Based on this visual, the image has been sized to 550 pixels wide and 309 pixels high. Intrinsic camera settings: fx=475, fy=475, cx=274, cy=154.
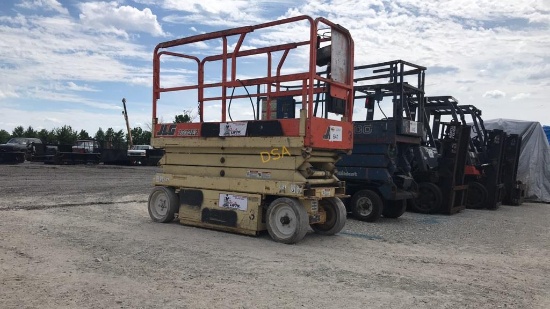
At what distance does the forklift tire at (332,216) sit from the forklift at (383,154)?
91.2 inches

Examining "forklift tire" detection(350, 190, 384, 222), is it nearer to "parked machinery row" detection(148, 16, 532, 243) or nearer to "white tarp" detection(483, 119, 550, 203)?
"parked machinery row" detection(148, 16, 532, 243)

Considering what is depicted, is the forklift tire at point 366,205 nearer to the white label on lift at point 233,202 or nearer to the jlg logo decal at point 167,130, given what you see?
the white label on lift at point 233,202

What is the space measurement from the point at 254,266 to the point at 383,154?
569cm

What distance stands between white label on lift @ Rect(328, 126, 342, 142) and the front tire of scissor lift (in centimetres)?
123

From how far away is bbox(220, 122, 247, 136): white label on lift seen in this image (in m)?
8.08

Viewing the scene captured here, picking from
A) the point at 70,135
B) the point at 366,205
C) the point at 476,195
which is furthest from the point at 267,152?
the point at 70,135

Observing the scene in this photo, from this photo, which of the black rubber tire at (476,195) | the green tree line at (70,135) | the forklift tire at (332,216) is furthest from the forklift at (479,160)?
the green tree line at (70,135)

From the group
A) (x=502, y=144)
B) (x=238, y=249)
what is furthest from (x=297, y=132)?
(x=502, y=144)

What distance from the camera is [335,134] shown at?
7.98m

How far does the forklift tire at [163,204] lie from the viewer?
9.25m

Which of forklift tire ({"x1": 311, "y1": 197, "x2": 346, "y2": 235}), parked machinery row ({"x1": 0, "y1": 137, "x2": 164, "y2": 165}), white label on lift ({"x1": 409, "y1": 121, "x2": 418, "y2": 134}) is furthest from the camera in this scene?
parked machinery row ({"x1": 0, "y1": 137, "x2": 164, "y2": 165})

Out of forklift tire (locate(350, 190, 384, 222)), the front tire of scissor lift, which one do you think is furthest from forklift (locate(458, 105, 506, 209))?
the front tire of scissor lift

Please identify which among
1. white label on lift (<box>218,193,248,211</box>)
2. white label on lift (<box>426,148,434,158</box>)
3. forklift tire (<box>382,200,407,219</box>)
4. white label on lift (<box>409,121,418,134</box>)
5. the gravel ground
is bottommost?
the gravel ground

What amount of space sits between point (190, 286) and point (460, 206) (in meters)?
10.1
